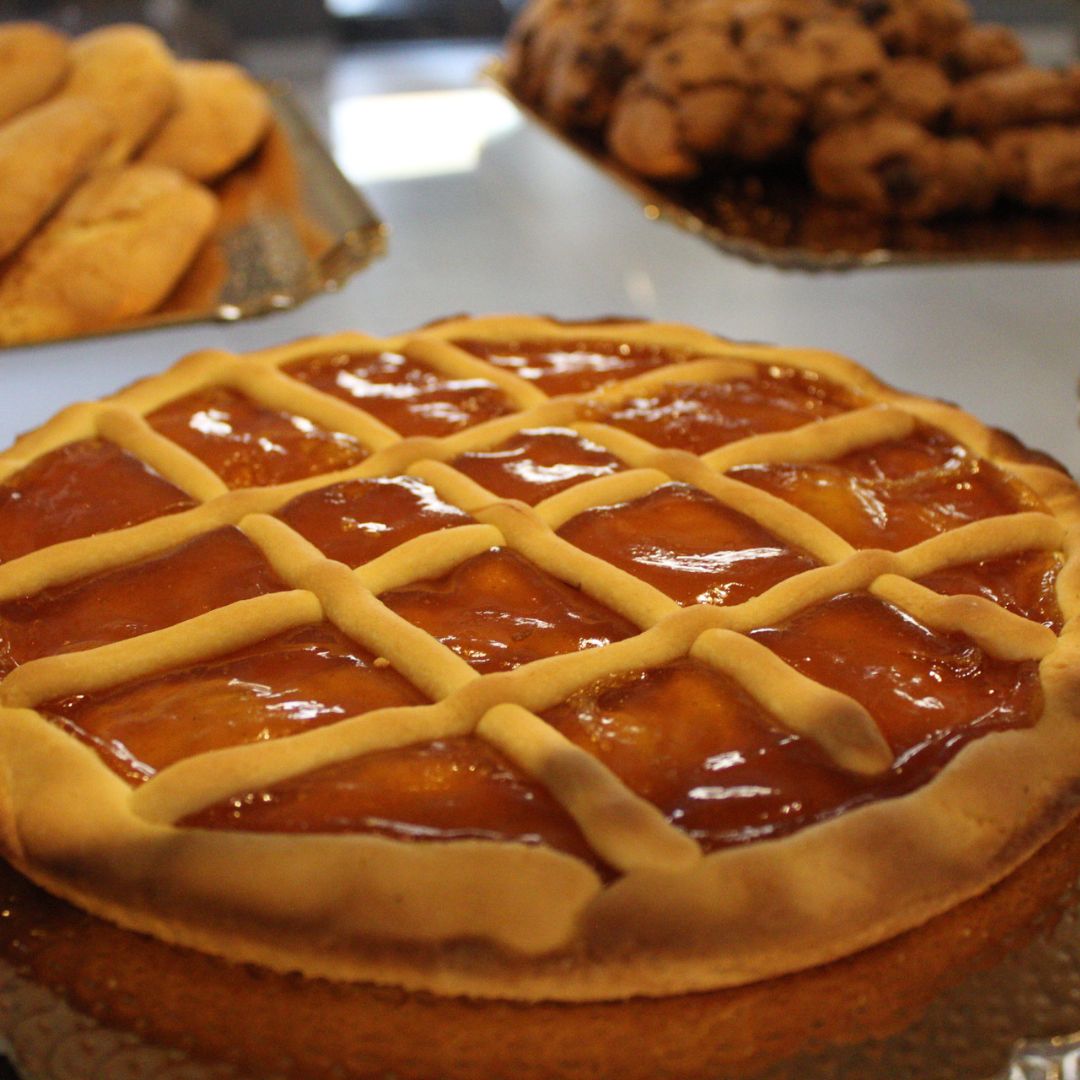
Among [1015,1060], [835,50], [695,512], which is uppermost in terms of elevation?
[835,50]

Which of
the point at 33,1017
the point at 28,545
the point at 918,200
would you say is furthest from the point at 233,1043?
the point at 918,200

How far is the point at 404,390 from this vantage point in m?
1.48

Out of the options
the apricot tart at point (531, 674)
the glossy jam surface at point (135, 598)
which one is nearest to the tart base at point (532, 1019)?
the apricot tart at point (531, 674)

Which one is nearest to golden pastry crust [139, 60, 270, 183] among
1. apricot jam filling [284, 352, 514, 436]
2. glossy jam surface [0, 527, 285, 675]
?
apricot jam filling [284, 352, 514, 436]

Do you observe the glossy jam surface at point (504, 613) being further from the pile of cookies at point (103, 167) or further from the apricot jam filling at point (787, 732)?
the pile of cookies at point (103, 167)

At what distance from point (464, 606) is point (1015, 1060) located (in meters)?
0.54

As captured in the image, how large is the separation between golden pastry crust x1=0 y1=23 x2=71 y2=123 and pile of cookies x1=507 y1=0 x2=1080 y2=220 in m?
1.05

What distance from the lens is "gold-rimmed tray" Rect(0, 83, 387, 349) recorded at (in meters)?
1.91

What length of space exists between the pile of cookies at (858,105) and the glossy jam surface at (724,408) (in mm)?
902

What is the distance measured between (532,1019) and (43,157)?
5.51 feet

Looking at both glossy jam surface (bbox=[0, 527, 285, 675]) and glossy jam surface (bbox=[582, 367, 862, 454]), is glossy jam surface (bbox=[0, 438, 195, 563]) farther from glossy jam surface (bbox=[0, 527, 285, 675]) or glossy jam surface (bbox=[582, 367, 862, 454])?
glossy jam surface (bbox=[582, 367, 862, 454])

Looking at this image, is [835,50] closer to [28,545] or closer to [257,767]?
[28,545]

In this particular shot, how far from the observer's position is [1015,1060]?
0.77m

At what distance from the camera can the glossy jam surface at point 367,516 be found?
116 centimetres
